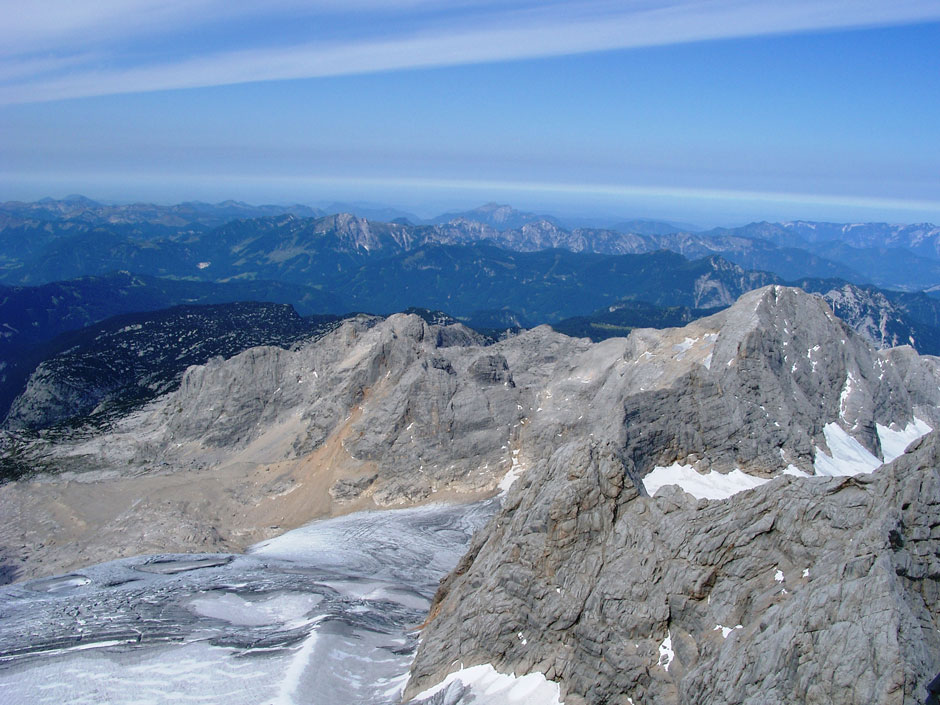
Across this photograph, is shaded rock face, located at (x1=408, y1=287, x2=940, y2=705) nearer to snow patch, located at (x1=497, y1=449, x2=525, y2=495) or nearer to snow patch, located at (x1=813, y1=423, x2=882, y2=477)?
snow patch, located at (x1=497, y1=449, x2=525, y2=495)

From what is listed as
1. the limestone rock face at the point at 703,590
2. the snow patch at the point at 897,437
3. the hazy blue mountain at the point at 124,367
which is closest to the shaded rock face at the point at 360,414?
the hazy blue mountain at the point at 124,367

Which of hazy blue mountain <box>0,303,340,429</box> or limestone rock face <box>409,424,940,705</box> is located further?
hazy blue mountain <box>0,303,340,429</box>

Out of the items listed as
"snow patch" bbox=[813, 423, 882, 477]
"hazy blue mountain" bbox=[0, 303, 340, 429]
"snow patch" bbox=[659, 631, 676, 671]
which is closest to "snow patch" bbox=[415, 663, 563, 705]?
"snow patch" bbox=[659, 631, 676, 671]

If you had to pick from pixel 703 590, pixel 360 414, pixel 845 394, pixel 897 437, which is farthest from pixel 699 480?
pixel 360 414

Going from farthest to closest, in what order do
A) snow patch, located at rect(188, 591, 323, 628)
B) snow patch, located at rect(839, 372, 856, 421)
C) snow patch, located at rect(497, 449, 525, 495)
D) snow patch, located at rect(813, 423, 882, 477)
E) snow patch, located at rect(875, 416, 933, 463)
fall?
snow patch, located at rect(497, 449, 525, 495)
snow patch, located at rect(839, 372, 856, 421)
snow patch, located at rect(875, 416, 933, 463)
snow patch, located at rect(813, 423, 882, 477)
snow patch, located at rect(188, 591, 323, 628)

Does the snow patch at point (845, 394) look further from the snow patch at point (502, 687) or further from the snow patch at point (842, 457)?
the snow patch at point (502, 687)

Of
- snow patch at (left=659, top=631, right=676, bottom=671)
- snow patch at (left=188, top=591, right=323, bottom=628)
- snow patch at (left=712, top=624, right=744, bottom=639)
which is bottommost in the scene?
snow patch at (left=188, top=591, right=323, bottom=628)

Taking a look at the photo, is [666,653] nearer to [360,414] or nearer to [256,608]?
[256,608]
